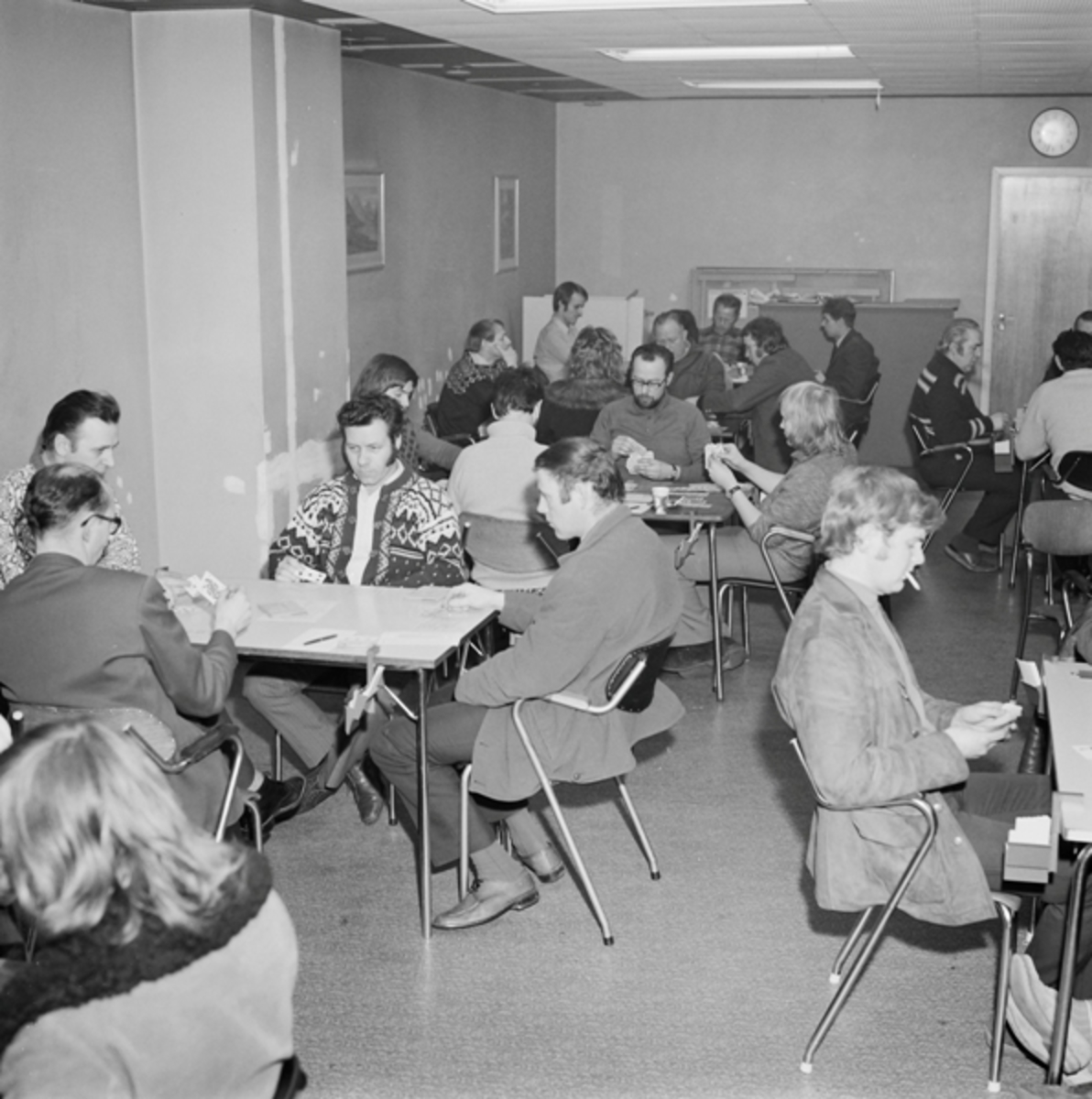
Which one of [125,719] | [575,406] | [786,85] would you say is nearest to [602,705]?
[125,719]

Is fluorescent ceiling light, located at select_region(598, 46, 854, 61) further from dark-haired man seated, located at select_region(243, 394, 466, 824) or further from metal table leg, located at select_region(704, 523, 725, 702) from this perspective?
dark-haired man seated, located at select_region(243, 394, 466, 824)

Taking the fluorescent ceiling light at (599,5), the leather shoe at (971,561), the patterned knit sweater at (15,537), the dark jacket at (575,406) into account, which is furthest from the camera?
the leather shoe at (971,561)

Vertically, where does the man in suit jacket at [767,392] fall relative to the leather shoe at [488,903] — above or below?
above

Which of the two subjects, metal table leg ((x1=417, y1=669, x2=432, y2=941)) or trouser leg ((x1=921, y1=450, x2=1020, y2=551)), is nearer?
metal table leg ((x1=417, y1=669, x2=432, y2=941))

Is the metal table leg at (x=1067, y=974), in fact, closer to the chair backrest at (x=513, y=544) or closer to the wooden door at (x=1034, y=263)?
the chair backrest at (x=513, y=544)

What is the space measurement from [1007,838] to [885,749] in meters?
0.36

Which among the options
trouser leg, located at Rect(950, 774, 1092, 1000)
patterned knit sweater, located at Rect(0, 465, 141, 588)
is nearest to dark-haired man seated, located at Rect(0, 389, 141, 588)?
patterned knit sweater, located at Rect(0, 465, 141, 588)

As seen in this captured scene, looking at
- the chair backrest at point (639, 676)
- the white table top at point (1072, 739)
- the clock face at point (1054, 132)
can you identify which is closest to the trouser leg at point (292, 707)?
the chair backrest at point (639, 676)

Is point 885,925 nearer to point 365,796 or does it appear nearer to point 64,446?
point 365,796

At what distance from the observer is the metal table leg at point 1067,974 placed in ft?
10.1

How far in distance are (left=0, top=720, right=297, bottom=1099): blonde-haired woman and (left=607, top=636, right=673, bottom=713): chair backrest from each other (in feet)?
6.58

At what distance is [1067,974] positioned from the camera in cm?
321

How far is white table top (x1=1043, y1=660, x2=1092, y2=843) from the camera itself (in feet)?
10.2

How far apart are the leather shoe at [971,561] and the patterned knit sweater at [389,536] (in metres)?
4.36
